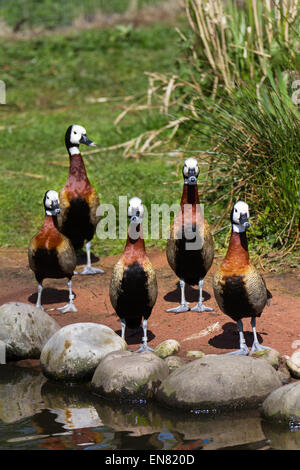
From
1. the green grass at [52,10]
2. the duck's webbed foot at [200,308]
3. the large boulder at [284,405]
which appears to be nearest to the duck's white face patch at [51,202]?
the duck's webbed foot at [200,308]

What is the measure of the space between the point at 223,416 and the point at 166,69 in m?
11.9

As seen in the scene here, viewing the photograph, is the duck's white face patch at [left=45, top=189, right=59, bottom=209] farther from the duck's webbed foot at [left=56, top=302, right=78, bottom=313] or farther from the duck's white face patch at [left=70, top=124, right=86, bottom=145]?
the duck's white face patch at [left=70, top=124, right=86, bottom=145]

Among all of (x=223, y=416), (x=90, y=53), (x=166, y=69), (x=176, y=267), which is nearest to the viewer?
(x=223, y=416)

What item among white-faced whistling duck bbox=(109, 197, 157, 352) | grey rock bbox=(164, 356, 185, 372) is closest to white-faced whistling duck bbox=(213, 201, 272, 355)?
grey rock bbox=(164, 356, 185, 372)

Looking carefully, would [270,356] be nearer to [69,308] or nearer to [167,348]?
[167,348]

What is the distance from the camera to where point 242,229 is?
640 centimetres

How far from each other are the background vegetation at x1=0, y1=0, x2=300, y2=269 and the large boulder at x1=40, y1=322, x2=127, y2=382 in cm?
244

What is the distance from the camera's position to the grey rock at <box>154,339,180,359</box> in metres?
6.53

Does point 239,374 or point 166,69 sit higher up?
point 166,69

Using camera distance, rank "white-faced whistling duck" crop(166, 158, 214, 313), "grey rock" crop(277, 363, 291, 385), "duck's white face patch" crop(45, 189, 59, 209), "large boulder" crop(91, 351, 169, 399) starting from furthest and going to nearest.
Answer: "duck's white face patch" crop(45, 189, 59, 209) → "white-faced whistling duck" crop(166, 158, 214, 313) → "grey rock" crop(277, 363, 291, 385) → "large boulder" crop(91, 351, 169, 399)

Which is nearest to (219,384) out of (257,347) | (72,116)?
(257,347)
